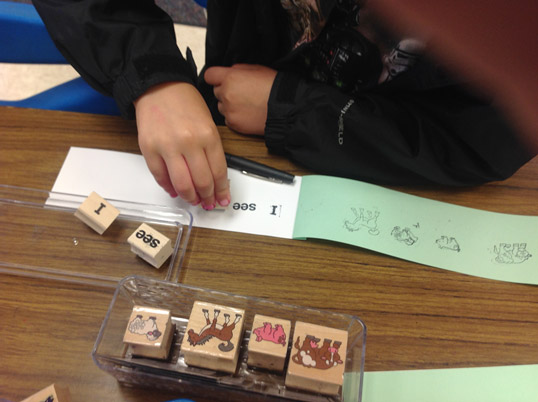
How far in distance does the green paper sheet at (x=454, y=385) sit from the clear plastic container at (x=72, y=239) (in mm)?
317

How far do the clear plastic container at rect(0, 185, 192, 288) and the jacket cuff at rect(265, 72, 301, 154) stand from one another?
0.65 ft

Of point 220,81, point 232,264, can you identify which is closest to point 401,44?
point 220,81

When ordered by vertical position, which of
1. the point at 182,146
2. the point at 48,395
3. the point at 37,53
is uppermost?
the point at 37,53

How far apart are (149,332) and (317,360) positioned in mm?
199

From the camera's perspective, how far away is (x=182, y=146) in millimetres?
580

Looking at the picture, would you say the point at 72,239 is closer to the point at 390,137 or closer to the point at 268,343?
the point at 268,343

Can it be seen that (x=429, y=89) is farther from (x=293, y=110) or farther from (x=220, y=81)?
(x=220, y=81)

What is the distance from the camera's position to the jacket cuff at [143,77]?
0.62 metres

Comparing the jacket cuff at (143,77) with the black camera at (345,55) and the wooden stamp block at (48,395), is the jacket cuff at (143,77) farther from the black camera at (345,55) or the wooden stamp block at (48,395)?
the wooden stamp block at (48,395)

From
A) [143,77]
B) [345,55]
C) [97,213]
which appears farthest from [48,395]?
[345,55]

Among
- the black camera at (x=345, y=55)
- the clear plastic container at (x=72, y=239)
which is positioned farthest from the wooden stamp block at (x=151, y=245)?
the black camera at (x=345, y=55)

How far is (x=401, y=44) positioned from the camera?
63cm

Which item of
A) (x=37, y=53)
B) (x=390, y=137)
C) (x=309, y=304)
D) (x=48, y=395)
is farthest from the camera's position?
(x=37, y=53)

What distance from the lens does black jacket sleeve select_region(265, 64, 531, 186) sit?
0.63m
